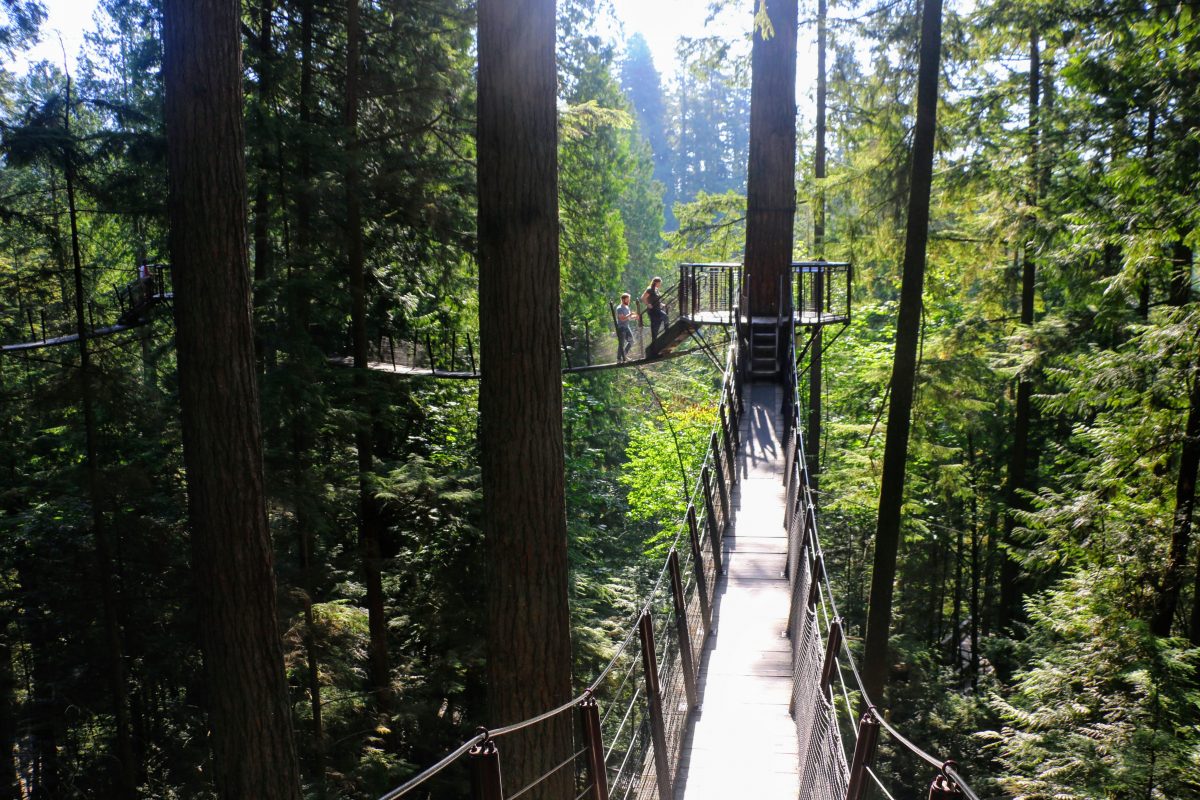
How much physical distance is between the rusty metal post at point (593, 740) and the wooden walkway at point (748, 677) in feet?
4.63

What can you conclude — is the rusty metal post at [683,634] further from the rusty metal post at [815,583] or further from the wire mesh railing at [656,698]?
the rusty metal post at [815,583]

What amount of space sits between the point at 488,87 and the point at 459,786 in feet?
36.5

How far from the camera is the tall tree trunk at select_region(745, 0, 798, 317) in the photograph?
12.6 meters

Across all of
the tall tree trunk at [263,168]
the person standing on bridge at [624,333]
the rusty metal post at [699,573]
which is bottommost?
the rusty metal post at [699,573]

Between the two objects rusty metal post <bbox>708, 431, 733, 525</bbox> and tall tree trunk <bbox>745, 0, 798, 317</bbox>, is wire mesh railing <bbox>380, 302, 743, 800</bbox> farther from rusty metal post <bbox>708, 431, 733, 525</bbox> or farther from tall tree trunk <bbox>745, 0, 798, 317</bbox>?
tall tree trunk <bbox>745, 0, 798, 317</bbox>

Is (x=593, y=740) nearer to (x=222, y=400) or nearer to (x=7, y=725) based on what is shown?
(x=222, y=400)

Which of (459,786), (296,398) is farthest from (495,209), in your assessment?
(459,786)

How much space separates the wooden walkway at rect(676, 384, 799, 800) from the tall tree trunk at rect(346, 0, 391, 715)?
4450 millimetres

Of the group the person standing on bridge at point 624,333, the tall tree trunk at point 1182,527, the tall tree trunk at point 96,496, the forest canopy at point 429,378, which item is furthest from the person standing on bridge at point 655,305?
the tall tree trunk at point 96,496

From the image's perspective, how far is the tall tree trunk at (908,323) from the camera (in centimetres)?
966

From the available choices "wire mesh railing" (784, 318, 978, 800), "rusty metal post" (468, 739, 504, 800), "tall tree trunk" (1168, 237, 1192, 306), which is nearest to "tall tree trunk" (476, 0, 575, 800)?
"wire mesh railing" (784, 318, 978, 800)

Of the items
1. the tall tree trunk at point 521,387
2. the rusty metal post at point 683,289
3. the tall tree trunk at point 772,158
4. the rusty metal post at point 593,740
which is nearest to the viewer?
the rusty metal post at point 593,740

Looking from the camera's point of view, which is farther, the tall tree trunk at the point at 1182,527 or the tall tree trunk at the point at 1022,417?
the tall tree trunk at the point at 1022,417

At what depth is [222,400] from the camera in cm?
495
